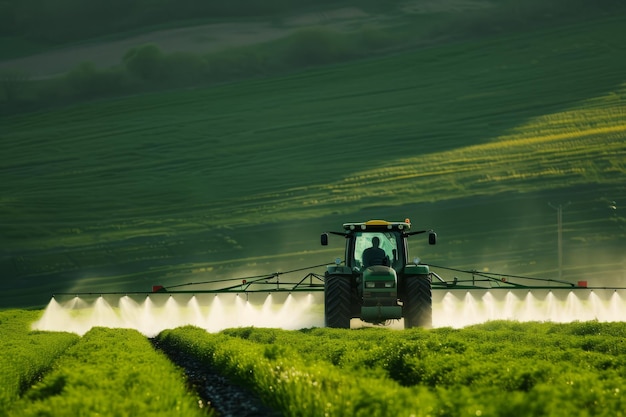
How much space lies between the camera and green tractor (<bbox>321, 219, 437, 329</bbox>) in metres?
36.9

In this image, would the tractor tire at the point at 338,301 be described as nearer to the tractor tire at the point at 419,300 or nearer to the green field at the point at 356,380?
the tractor tire at the point at 419,300

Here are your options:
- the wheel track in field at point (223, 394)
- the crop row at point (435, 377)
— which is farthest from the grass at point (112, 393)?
the crop row at point (435, 377)

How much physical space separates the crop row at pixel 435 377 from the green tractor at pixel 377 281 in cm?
629

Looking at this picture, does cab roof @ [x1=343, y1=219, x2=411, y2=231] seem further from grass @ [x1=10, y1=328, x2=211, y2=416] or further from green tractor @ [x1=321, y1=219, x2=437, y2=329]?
grass @ [x1=10, y1=328, x2=211, y2=416]

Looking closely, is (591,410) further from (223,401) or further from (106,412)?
(223,401)

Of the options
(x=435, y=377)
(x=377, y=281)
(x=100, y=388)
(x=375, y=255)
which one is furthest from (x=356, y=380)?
(x=375, y=255)

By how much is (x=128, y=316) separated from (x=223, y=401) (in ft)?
129

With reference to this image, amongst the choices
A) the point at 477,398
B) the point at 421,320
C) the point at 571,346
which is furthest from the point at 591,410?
the point at 421,320

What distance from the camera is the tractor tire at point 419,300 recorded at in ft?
124

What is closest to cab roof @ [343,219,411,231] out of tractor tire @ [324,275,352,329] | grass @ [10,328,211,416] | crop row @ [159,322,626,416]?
tractor tire @ [324,275,352,329]

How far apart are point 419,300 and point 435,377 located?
19233mm

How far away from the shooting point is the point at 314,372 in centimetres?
1792

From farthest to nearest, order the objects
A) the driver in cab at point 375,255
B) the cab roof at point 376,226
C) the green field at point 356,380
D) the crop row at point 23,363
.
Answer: the driver in cab at point 375,255, the cab roof at point 376,226, the crop row at point 23,363, the green field at point 356,380

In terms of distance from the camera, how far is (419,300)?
37.9 meters
